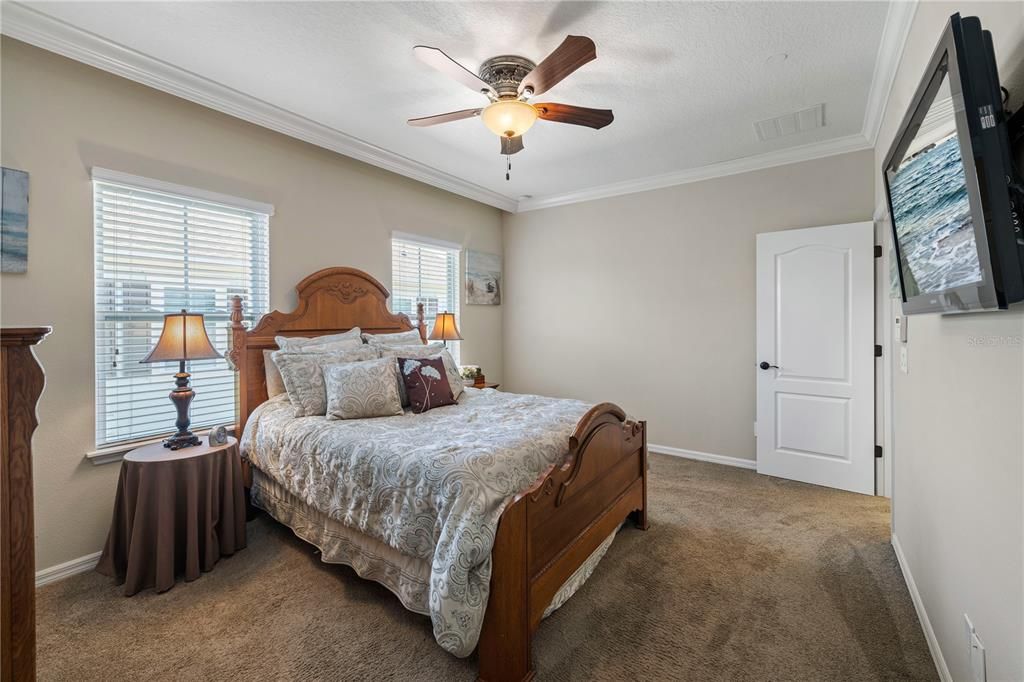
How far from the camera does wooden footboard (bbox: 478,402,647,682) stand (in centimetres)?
155

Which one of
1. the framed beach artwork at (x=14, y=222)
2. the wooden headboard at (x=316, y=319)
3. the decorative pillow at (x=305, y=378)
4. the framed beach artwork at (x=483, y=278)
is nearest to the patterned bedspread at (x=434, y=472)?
the decorative pillow at (x=305, y=378)

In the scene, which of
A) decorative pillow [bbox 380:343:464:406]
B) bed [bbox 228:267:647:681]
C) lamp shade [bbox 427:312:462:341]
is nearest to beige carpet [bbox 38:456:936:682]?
bed [bbox 228:267:647:681]

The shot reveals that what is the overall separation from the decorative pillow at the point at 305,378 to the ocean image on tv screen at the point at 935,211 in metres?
2.85

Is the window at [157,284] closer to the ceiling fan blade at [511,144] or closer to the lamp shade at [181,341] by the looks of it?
the lamp shade at [181,341]

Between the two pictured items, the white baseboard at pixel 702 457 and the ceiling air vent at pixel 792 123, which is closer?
the ceiling air vent at pixel 792 123

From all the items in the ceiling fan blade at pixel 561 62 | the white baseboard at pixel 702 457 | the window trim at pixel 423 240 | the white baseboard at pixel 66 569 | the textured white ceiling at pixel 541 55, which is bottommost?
the white baseboard at pixel 66 569

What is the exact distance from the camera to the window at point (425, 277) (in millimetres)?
4125

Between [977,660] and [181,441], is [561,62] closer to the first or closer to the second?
[977,660]

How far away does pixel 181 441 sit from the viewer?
2396 millimetres

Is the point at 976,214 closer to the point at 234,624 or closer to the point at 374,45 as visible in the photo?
the point at 374,45

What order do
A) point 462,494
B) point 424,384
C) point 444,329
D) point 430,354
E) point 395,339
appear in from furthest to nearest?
point 444,329 → point 395,339 → point 430,354 → point 424,384 → point 462,494

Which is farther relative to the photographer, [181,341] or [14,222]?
[181,341]

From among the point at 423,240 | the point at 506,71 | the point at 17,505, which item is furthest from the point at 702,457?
the point at 17,505

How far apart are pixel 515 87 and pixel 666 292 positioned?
254cm
